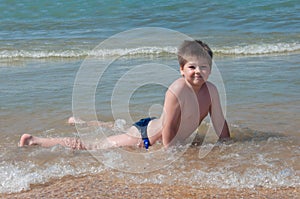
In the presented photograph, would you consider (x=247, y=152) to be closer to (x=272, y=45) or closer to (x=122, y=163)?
(x=122, y=163)

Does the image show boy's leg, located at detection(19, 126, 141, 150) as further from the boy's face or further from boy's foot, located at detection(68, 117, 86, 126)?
the boy's face

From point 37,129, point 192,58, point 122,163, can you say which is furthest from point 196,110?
point 37,129

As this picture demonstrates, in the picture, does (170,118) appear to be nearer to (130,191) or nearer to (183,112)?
(183,112)

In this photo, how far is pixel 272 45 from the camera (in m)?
9.88

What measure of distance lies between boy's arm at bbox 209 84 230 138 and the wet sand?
3.81 feet

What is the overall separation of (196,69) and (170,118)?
0.47 metres

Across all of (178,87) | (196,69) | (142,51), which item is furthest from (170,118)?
(142,51)

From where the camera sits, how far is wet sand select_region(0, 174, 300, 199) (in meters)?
3.15

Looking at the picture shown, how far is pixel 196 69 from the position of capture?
4.13 meters

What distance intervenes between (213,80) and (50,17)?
11.5m

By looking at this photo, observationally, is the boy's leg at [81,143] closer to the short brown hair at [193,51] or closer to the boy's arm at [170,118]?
the boy's arm at [170,118]

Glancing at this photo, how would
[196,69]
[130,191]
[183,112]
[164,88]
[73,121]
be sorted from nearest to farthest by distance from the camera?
1. [130,191]
2. [196,69]
3. [183,112]
4. [73,121]
5. [164,88]

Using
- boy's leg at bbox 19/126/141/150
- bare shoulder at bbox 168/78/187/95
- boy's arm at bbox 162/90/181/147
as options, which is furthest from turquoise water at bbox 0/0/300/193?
bare shoulder at bbox 168/78/187/95

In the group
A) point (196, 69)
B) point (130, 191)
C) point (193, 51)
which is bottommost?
point (130, 191)
